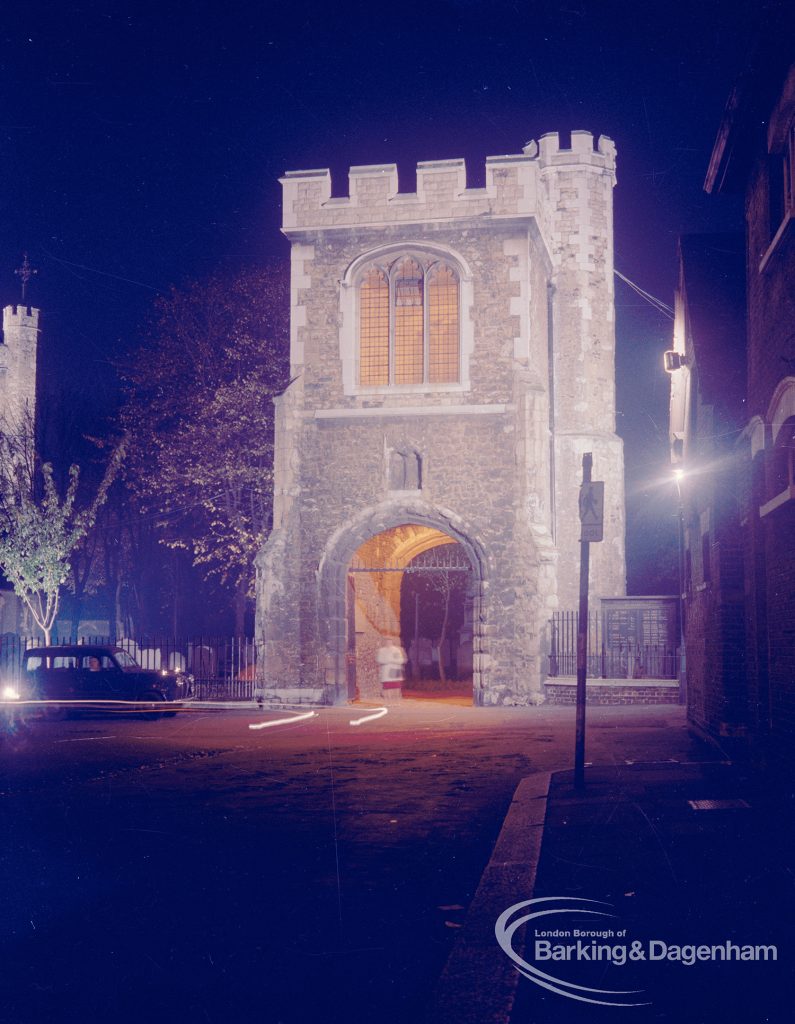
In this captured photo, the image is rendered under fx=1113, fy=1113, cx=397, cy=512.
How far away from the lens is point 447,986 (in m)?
4.70

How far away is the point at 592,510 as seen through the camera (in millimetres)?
10906

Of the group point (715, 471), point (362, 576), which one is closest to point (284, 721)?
point (362, 576)

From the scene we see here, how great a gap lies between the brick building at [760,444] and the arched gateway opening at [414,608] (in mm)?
11697

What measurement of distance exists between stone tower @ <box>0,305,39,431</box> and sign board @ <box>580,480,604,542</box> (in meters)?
42.8

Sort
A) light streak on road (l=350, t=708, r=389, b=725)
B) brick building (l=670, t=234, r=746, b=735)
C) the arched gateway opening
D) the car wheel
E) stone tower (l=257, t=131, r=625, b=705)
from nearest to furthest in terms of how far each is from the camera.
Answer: brick building (l=670, t=234, r=746, b=735), light streak on road (l=350, t=708, r=389, b=725), the car wheel, stone tower (l=257, t=131, r=625, b=705), the arched gateway opening

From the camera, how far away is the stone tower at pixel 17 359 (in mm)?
50812

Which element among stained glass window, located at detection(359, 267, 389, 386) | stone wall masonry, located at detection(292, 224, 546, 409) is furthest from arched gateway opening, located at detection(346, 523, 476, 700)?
stained glass window, located at detection(359, 267, 389, 386)

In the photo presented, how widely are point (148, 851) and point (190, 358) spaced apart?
2755cm

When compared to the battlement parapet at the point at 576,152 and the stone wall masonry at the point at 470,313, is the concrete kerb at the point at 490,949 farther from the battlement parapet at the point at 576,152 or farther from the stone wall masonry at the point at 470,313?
the battlement parapet at the point at 576,152

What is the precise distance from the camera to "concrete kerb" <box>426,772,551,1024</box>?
4.43 meters

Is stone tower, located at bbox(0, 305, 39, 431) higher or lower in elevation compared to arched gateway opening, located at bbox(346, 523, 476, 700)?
higher

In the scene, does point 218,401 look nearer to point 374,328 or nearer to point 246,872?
point 374,328

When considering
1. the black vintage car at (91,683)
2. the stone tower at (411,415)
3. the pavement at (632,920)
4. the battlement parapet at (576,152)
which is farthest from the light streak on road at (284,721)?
the battlement parapet at (576,152)

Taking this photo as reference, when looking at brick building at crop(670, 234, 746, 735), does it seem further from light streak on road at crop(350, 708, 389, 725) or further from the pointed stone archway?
the pointed stone archway
